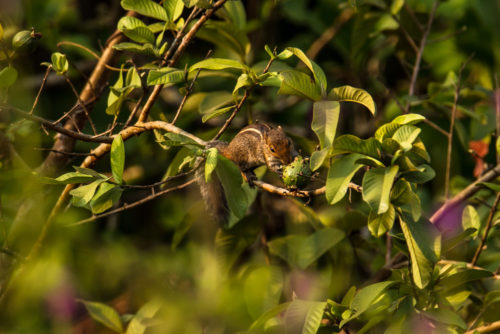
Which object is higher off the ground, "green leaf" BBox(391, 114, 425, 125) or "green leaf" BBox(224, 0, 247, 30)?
"green leaf" BBox(391, 114, 425, 125)

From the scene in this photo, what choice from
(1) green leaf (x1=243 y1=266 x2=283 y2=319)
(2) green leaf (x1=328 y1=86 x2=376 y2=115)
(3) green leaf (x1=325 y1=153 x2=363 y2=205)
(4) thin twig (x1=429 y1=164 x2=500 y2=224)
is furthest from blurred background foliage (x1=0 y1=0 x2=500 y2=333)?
(2) green leaf (x1=328 y1=86 x2=376 y2=115)

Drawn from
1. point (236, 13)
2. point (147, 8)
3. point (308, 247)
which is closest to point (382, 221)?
point (308, 247)

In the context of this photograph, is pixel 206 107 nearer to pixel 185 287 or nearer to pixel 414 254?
pixel 185 287

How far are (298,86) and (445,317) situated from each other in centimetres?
73

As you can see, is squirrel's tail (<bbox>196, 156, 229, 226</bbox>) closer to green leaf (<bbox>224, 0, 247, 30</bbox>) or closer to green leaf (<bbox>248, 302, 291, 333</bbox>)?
green leaf (<bbox>248, 302, 291, 333</bbox>)

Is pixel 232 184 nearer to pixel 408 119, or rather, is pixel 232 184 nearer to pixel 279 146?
pixel 408 119

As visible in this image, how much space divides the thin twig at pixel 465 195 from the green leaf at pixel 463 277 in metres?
0.37

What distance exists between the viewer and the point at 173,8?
1820 mm

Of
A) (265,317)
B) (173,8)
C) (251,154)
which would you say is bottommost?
(265,317)

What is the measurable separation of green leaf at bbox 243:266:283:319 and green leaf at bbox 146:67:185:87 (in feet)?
2.37

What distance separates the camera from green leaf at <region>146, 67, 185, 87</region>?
1643mm

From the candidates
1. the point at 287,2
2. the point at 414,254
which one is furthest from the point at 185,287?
the point at 287,2

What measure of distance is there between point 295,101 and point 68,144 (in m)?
1.34

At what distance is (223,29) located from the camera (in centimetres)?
232
